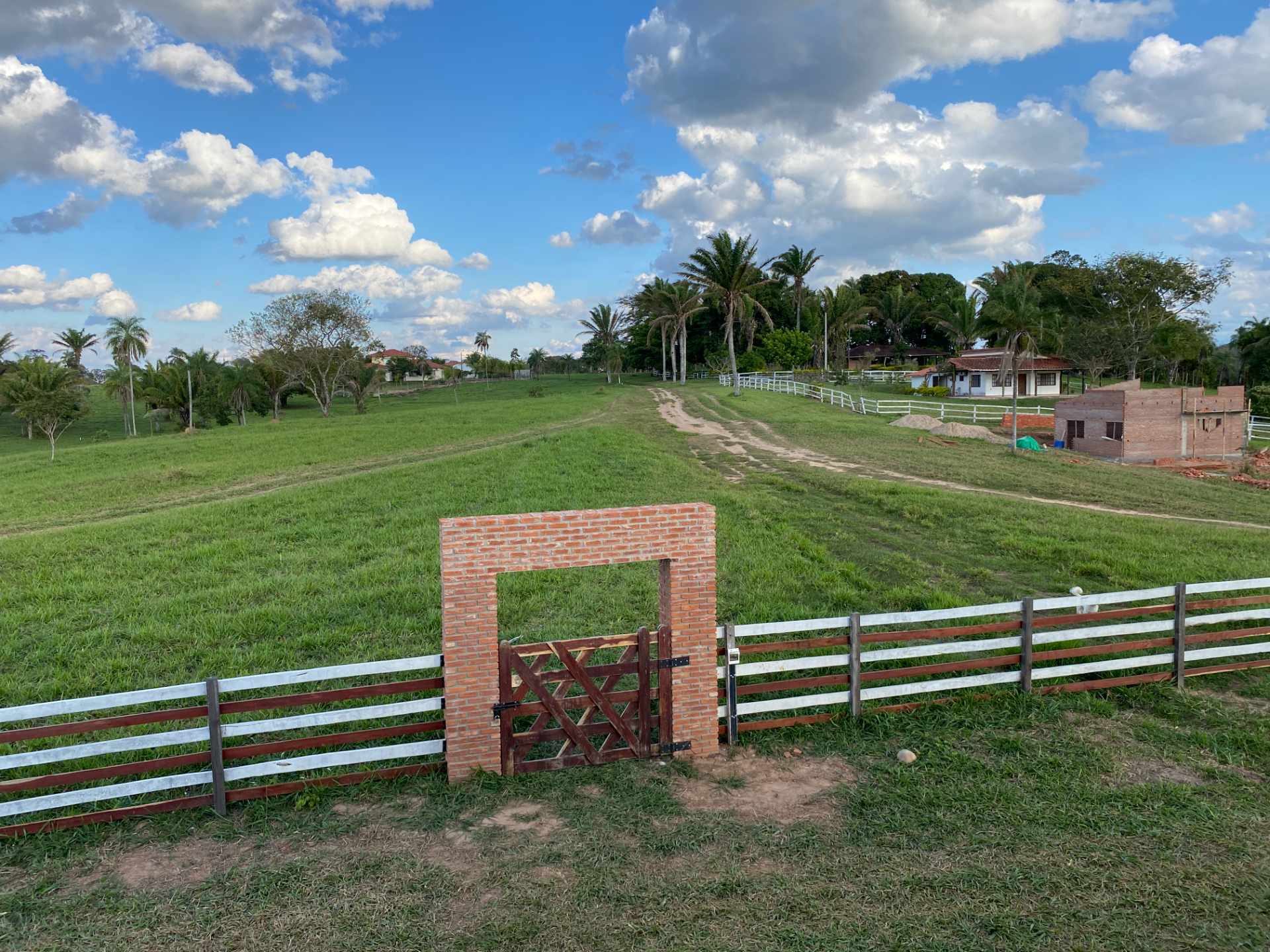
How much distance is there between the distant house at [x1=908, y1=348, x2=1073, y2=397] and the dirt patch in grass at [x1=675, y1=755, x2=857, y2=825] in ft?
204

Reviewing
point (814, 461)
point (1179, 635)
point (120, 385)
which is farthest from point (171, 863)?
point (120, 385)

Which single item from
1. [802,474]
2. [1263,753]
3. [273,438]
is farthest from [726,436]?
[1263,753]

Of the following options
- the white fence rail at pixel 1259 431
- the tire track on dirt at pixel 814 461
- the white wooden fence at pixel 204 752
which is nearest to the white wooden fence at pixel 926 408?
the tire track on dirt at pixel 814 461

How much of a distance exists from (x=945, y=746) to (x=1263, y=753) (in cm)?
355

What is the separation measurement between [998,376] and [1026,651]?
200 feet

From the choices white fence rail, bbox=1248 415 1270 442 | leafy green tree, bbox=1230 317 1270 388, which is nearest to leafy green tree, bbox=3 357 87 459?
white fence rail, bbox=1248 415 1270 442

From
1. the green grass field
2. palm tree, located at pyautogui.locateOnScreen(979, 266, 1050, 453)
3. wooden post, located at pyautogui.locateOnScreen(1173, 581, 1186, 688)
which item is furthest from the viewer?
palm tree, located at pyautogui.locateOnScreen(979, 266, 1050, 453)

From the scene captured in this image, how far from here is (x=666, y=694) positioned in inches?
361

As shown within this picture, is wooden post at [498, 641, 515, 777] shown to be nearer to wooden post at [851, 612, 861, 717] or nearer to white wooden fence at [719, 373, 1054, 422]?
wooden post at [851, 612, 861, 717]

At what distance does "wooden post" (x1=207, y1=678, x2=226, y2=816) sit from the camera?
812 cm

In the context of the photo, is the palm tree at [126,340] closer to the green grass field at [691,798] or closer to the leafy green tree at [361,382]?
the leafy green tree at [361,382]

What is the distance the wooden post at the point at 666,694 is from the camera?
9148mm

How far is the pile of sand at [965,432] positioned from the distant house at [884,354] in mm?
59725

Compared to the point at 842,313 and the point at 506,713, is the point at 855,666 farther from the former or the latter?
the point at 842,313
